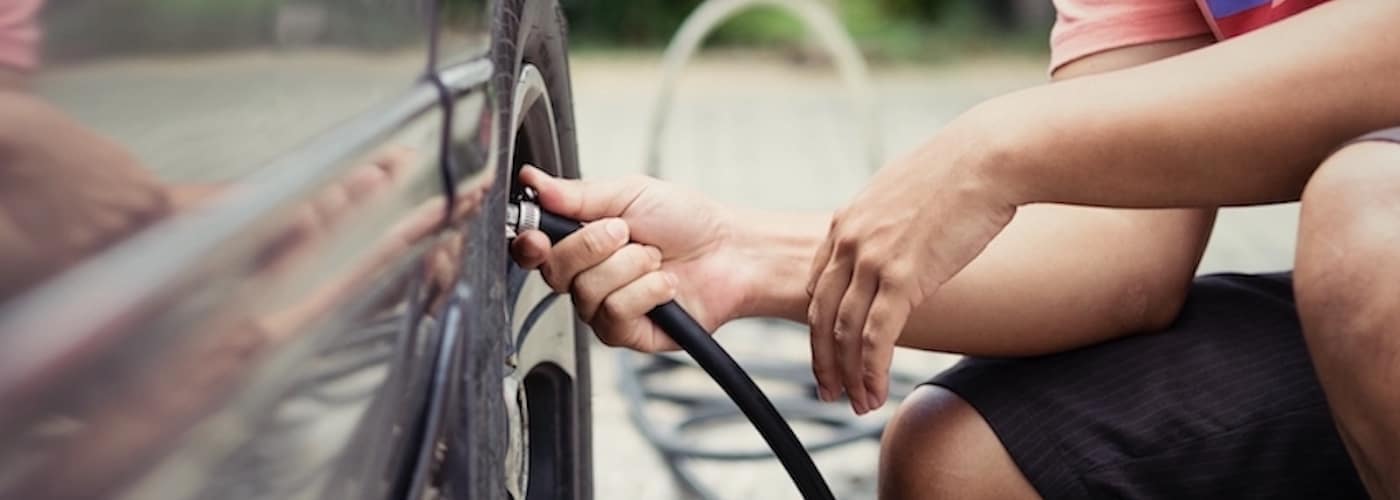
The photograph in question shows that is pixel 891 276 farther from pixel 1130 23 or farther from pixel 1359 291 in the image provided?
pixel 1130 23

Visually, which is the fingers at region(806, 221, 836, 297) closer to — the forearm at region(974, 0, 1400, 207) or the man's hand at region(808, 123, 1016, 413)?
the man's hand at region(808, 123, 1016, 413)

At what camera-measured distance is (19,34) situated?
475mm

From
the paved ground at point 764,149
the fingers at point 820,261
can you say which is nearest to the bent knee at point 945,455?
the fingers at point 820,261

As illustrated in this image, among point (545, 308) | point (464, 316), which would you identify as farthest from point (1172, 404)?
point (464, 316)

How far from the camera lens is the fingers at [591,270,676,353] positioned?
1.35m

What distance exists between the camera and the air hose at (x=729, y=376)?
1304 millimetres

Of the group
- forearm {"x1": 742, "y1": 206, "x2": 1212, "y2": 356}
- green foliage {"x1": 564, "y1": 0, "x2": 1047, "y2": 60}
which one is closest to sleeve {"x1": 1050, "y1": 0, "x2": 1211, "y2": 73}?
forearm {"x1": 742, "y1": 206, "x2": 1212, "y2": 356}

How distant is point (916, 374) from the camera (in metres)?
3.59

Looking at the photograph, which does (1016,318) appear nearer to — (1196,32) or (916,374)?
(1196,32)

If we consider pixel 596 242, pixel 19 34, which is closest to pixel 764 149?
pixel 596 242

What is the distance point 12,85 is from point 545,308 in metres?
0.91

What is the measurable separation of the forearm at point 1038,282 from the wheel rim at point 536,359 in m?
0.17

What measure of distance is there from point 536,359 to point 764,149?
5.83m

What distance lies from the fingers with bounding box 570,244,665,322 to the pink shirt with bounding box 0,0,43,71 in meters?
0.86
